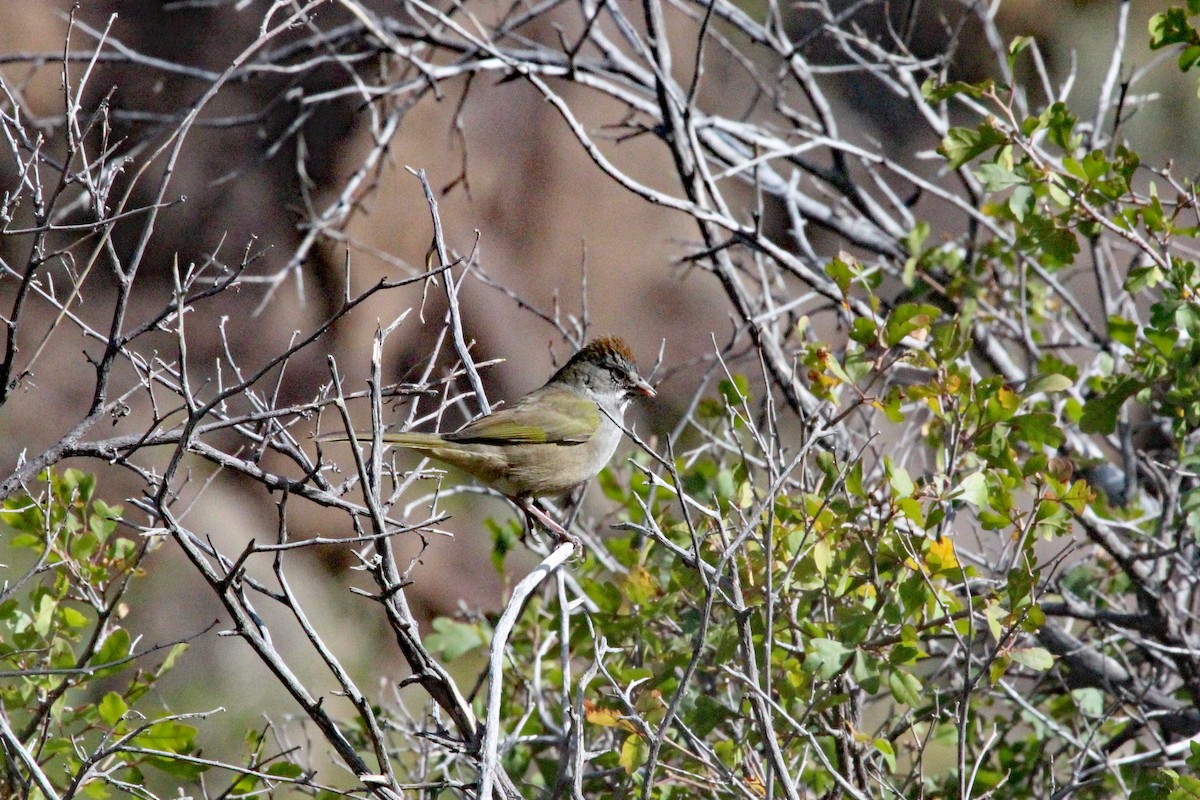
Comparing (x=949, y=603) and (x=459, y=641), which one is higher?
(x=459, y=641)

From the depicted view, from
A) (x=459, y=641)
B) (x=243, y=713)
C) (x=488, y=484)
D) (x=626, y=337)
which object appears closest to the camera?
(x=459, y=641)

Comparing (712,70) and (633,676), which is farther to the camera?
(712,70)

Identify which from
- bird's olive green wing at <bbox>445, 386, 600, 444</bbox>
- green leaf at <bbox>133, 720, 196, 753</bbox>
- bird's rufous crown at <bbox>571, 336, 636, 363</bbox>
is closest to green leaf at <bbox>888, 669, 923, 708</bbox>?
green leaf at <bbox>133, 720, 196, 753</bbox>

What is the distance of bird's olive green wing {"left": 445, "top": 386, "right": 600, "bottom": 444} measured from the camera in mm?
4734

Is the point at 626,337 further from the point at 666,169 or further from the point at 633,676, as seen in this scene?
the point at 633,676

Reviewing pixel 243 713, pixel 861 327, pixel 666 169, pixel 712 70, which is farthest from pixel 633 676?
pixel 712 70

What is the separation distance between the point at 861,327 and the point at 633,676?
3.77 ft

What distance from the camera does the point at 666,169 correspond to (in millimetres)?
9562

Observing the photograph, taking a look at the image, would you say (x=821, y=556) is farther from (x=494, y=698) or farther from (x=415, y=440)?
(x=415, y=440)

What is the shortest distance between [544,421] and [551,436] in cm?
9

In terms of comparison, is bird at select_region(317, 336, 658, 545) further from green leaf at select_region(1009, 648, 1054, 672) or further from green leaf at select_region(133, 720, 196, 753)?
green leaf at select_region(1009, 648, 1054, 672)

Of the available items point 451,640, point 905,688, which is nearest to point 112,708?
point 451,640

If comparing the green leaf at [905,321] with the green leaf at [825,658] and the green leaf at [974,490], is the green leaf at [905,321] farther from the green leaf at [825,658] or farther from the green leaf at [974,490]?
the green leaf at [825,658]

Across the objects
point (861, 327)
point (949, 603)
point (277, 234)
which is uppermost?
point (277, 234)
